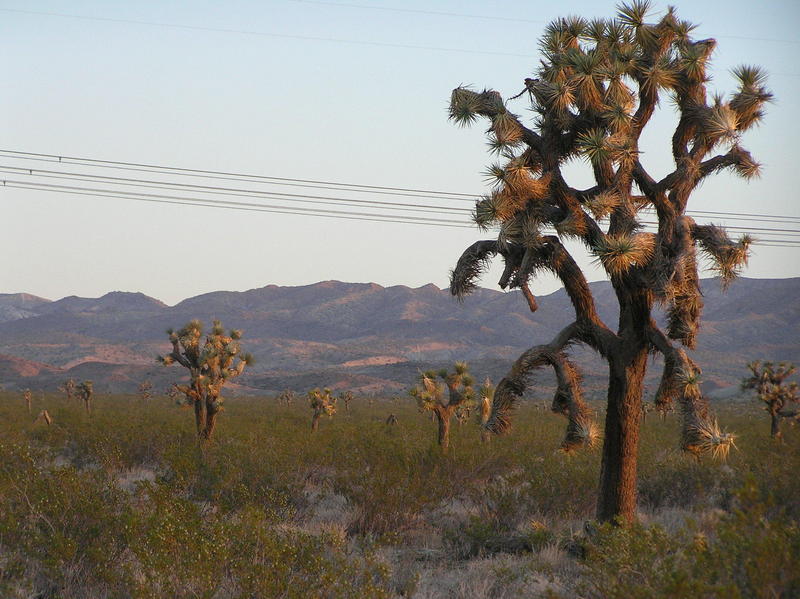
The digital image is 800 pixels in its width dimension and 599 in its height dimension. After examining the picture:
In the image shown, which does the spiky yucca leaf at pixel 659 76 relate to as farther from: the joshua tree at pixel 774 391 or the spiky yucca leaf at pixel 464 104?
the joshua tree at pixel 774 391

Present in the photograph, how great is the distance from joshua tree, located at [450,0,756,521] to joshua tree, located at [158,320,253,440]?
1509 cm

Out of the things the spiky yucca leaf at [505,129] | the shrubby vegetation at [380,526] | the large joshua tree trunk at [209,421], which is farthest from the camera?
the large joshua tree trunk at [209,421]

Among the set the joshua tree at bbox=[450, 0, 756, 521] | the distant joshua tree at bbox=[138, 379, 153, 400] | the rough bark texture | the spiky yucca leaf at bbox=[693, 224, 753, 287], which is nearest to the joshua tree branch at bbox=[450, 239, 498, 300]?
the joshua tree at bbox=[450, 0, 756, 521]

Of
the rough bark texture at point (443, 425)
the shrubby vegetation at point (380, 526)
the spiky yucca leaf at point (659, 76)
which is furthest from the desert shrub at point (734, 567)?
the rough bark texture at point (443, 425)

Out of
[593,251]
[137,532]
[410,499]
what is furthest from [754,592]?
[410,499]

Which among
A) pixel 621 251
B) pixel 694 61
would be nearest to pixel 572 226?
pixel 621 251

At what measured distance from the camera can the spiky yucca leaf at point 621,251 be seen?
9.52 meters

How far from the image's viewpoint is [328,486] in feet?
51.5

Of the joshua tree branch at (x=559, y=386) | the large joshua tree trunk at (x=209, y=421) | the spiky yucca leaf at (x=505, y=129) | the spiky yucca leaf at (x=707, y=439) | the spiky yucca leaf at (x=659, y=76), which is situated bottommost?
the large joshua tree trunk at (x=209, y=421)

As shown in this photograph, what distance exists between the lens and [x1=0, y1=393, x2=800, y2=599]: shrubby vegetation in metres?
6.65

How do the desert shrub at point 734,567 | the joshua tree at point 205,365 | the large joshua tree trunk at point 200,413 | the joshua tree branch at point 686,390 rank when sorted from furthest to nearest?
1. the large joshua tree trunk at point 200,413
2. the joshua tree at point 205,365
3. the joshua tree branch at point 686,390
4. the desert shrub at point 734,567

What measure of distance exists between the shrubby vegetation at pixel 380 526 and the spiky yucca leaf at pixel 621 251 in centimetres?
308

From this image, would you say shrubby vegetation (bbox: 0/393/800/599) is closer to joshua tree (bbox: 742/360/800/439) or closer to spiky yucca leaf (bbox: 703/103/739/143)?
spiky yucca leaf (bbox: 703/103/739/143)

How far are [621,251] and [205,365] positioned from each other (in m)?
17.7
